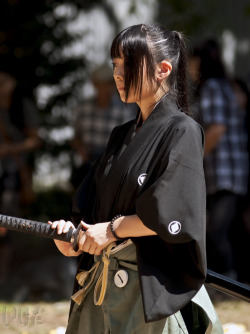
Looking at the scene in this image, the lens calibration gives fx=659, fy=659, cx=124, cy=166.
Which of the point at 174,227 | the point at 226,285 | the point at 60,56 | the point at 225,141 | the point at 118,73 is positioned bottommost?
the point at 60,56

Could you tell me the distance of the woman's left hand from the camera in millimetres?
2211

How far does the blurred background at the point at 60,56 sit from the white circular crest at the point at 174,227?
12.5 ft

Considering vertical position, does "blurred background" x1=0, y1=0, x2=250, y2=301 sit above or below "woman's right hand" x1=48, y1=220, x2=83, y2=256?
below

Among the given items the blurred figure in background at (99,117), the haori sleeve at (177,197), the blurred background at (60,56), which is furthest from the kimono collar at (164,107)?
the blurred background at (60,56)

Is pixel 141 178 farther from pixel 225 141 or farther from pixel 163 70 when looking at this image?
pixel 225 141

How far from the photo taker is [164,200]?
6.86 ft

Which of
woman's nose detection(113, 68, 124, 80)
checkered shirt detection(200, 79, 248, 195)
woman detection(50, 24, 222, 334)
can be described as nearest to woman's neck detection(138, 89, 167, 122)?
woman detection(50, 24, 222, 334)

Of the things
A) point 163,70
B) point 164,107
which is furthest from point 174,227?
point 163,70

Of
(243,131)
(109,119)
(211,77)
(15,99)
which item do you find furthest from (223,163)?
(15,99)

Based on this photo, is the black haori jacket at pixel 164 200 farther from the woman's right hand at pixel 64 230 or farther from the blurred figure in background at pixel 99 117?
the blurred figure in background at pixel 99 117

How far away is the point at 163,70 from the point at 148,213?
535 mm

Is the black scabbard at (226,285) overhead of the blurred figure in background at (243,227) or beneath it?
overhead

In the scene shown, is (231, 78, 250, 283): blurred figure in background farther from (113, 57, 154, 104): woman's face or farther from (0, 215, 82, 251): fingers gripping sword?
(0, 215, 82, 251): fingers gripping sword

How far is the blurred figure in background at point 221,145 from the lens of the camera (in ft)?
16.4
